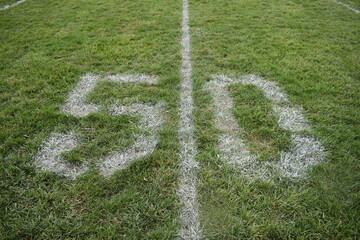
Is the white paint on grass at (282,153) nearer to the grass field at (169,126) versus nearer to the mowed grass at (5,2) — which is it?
the grass field at (169,126)

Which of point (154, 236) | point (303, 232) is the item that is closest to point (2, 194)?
point (154, 236)

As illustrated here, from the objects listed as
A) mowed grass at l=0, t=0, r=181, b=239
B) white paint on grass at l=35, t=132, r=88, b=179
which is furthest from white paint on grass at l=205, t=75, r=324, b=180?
white paint on grass at l=35, t=132, r=88, b=179

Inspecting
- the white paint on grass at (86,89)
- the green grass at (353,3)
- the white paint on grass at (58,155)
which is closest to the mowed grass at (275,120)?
the white paint on grass at (86,89)

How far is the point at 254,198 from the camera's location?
7.55 feet

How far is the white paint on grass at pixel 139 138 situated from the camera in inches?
103

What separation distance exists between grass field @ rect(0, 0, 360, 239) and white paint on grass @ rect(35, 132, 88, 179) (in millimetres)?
73

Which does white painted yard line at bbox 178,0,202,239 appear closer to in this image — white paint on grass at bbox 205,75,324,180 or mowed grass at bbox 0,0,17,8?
white paint on grass at bbox 205,75,324,180

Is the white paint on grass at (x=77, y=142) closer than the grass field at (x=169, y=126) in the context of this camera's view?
No

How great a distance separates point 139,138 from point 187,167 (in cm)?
79

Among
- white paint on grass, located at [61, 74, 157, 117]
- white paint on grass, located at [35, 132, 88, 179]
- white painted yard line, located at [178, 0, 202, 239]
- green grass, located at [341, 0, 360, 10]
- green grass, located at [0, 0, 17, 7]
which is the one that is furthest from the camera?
green grass, located at [341, 0, 360, 10]

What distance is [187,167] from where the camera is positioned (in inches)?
103

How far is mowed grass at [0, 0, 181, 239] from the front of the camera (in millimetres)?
2098

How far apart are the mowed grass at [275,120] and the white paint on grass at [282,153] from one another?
0.10 metres

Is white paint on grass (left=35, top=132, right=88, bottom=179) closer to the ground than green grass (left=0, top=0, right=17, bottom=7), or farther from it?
closer to the ground
